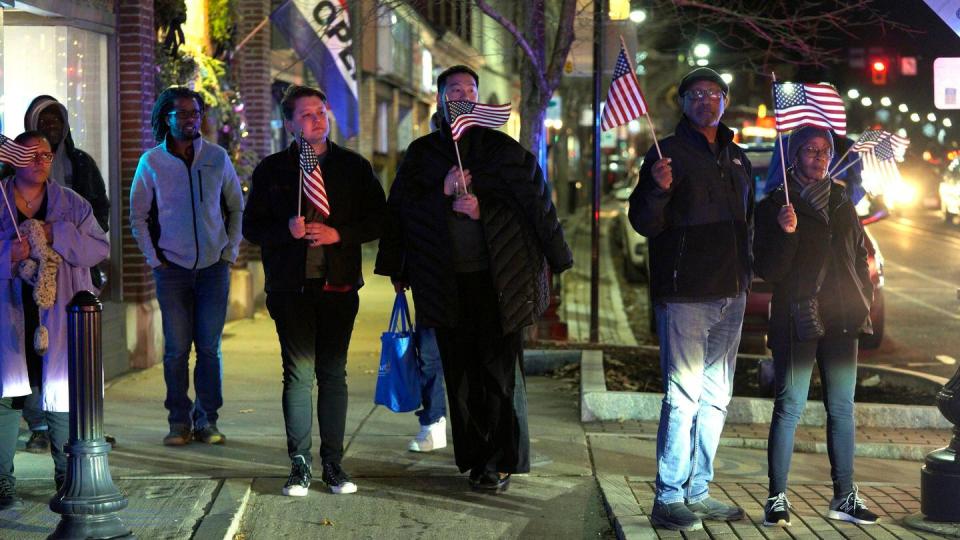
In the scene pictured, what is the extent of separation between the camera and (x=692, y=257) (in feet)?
19.9

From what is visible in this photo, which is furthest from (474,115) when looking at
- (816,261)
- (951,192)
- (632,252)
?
(951,192)

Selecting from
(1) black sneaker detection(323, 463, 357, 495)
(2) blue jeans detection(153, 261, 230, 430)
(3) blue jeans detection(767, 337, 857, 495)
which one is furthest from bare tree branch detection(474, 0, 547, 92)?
(3) blue jeans detection(767, 337, 857, 495)

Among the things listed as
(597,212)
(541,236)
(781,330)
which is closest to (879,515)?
(781,330)

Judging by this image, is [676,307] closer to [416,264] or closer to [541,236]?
[541,236]

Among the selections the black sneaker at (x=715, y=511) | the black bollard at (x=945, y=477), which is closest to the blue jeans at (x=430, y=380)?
the black sneaker at (x=715, y=511)

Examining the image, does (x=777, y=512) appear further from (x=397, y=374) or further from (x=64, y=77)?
(x=64, y=77)

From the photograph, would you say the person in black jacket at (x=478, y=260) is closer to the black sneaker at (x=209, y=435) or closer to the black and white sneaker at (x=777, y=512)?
the black and white sneaker at (x=777, y=512)

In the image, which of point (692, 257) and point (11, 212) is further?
point (11, 212)

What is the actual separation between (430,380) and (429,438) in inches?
13.7

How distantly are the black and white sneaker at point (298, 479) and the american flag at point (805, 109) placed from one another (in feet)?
9.37

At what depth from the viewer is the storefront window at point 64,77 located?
1033cm

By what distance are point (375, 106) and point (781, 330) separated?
76.6 feet

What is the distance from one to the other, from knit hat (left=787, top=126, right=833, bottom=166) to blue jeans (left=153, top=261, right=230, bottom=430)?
11.4ft

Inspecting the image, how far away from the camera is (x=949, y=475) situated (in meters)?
6.25
